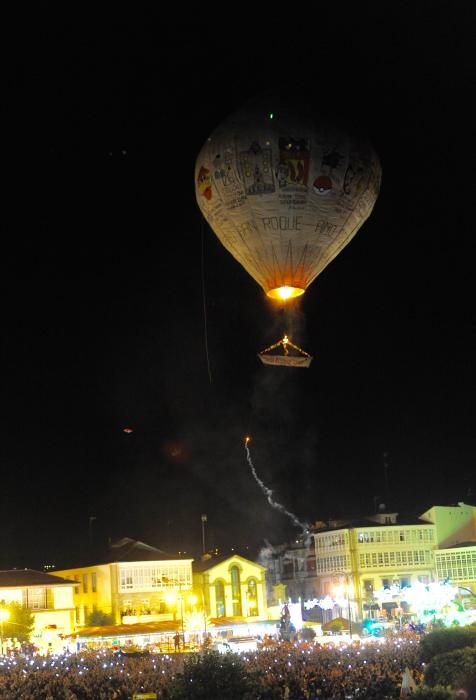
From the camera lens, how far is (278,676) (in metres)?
23.4

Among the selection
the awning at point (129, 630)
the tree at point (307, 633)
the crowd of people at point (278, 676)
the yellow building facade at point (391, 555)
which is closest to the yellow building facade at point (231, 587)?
the yellow building facade at point (391, 555)

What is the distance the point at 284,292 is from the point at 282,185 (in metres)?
3.72

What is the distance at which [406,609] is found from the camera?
221ft

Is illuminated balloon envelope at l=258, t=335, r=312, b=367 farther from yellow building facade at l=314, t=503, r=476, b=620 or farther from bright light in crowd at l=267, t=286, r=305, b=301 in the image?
yellow building facade at l=314, t=503, r=476, b=620

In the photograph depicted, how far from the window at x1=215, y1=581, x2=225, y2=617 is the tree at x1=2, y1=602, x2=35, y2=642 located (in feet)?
57.7

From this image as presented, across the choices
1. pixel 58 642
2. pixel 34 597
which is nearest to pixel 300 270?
pixel 58 642

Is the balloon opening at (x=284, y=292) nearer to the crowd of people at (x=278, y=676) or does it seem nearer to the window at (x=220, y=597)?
the crowd of people at (x=278, y=676)

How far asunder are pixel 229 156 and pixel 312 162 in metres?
2.39

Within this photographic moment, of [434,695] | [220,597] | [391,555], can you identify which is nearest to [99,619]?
[220,597]

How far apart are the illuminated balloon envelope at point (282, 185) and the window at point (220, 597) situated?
4726 centimetres

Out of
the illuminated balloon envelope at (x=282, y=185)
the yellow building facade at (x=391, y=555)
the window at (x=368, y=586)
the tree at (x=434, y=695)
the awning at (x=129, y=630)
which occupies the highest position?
the illuminated balloon envelope at (x=282, y=185)

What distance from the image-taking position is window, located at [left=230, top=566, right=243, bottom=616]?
→ 235 ft

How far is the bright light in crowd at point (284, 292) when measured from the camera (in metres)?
29.3

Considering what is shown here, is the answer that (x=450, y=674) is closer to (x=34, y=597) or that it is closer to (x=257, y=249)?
(x=257, y=249)
